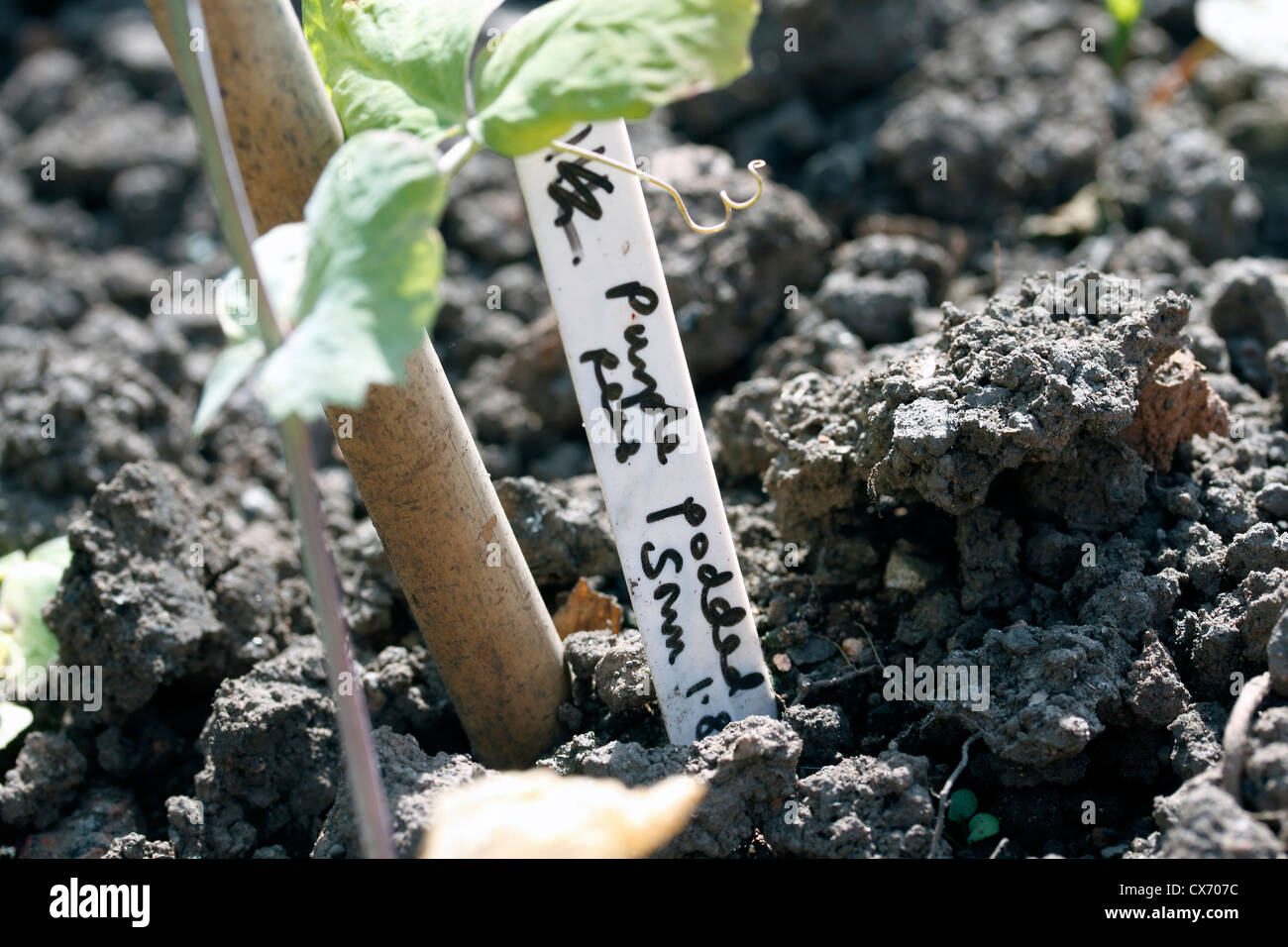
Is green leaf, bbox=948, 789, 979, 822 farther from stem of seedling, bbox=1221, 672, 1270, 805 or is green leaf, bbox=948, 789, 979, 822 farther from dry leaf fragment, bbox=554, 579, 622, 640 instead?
dry leaf fragment, bbox=554, 579, 622, 640

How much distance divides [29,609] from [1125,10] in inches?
112

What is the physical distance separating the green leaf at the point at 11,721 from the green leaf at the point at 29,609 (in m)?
0.10

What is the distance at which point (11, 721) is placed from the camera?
5.51ft

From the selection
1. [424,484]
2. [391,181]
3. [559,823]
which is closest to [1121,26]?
[424,484]

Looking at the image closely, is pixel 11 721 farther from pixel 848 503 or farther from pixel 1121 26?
pixel 1121 26

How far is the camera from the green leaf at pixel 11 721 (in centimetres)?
166

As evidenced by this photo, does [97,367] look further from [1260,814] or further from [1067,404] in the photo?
[1260,814]

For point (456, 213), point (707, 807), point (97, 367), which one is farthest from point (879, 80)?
point (707, 807)

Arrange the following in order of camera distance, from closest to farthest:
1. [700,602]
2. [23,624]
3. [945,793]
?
[945,793]
[700,602]
[23,624]

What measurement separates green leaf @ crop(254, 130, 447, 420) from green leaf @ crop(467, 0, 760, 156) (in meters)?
0.11

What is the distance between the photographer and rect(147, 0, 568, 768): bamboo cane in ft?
4.10

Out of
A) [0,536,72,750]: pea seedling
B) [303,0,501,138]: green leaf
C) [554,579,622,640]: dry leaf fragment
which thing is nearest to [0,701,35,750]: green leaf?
[0,536,72,750]: pea seedling

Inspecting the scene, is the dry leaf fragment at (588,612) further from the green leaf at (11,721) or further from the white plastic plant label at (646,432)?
the green leaf at (11,721)
